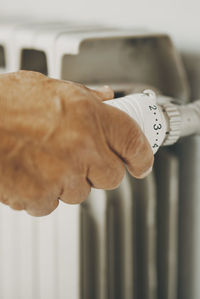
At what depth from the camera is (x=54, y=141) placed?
44 cm

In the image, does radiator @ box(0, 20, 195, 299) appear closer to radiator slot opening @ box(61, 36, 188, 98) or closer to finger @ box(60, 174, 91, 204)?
radiator slot opening @ box(61, 36, 188, 98)

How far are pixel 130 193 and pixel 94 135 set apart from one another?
301 mm

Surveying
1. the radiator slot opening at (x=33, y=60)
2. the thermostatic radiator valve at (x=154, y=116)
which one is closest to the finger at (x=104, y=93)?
the thermostatic radiator valve at (x=154, y=116)

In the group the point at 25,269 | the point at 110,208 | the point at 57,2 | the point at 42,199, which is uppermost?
the point at 57,2

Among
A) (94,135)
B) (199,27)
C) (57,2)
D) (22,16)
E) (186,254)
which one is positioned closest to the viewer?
(94,135)

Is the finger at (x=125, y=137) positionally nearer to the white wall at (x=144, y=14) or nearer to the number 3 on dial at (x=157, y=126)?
the number 3 on dial at (x=157, y=126)

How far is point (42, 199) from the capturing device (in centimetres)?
47

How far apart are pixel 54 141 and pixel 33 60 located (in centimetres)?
44

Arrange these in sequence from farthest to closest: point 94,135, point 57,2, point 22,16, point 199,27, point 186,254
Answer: point 22,16, point 57,2, point 186,254, point 199,27, point 94,135

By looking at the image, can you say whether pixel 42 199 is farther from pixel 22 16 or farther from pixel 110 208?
pixel 22 16

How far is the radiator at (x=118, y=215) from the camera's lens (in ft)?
2.37

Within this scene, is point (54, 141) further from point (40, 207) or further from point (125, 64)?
point (125, 64)

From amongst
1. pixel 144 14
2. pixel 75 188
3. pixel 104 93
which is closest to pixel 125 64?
pixel 144 14

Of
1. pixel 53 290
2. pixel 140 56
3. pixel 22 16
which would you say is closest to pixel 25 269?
pixel 53 290
